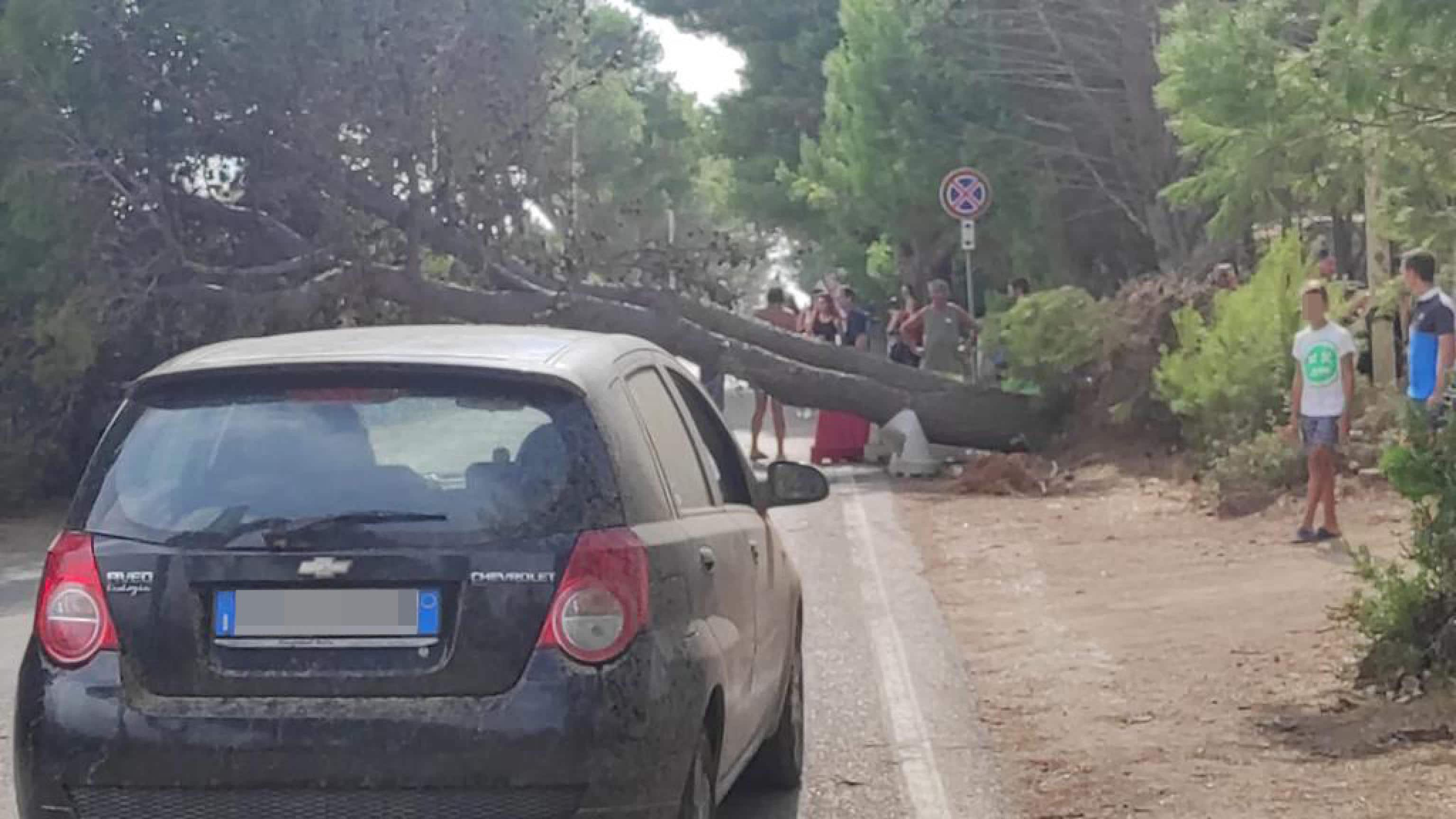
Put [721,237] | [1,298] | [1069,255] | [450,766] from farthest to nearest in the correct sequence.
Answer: [1069,255] < [721,237] < [1,298] < [450,766]

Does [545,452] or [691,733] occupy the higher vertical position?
[545,452]

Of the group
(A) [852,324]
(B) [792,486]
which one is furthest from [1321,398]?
(A) [852,324]

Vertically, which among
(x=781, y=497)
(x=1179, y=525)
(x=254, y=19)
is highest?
(x=254, y=19)

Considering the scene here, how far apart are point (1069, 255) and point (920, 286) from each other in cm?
774

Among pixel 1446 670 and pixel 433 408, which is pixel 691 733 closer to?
pixel 433 408

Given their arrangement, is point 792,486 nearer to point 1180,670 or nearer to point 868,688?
point 868,688

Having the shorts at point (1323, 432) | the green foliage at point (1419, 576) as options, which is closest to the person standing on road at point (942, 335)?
the shorts at point (1323, 432)

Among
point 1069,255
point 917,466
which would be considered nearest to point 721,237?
point 917,466

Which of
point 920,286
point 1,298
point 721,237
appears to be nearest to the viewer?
point 1,298

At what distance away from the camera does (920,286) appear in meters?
40.4

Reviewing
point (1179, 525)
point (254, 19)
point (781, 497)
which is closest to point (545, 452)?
point (781, 497)

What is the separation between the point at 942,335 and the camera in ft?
71.4

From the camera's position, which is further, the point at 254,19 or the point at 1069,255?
the point at 1069,255

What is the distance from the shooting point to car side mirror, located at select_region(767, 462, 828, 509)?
24.4 ft
